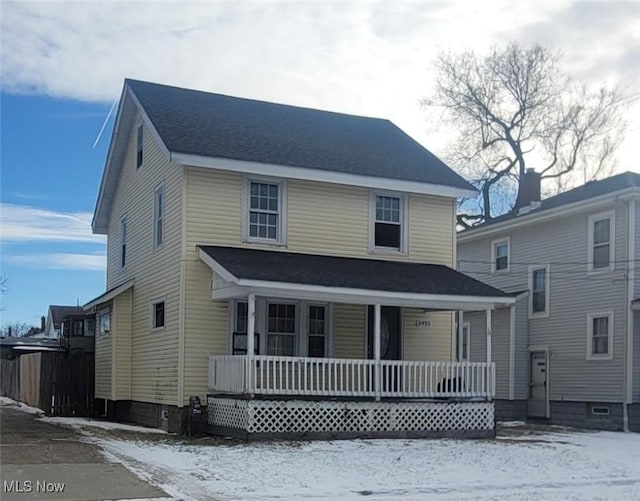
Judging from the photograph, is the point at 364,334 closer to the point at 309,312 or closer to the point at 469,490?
the point at 309,312

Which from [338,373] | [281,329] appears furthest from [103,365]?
[338,373]

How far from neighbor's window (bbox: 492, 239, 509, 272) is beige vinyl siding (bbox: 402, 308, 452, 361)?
7085 millimetres

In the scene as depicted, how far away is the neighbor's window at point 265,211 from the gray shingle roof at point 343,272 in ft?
1.73

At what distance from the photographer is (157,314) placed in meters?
20.2

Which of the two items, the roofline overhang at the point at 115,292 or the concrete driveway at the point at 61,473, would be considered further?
the roofline overhang at the point at 115,292

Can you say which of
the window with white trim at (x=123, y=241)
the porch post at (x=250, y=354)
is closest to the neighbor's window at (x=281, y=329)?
the porch post at (x=250, y=354)

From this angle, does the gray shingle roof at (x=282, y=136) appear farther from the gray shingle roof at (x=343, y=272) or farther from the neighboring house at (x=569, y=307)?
the neighboring house at (x=569, y=307)

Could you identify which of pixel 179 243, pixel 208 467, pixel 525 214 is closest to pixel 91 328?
pixel 179 243

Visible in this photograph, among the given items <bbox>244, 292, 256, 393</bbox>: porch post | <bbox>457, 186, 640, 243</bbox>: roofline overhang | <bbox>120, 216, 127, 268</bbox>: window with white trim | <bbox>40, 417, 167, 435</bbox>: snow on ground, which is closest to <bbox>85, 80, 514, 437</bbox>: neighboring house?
<bbox>244, 292, 256, 393</bbox>: porch post

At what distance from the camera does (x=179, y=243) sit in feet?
60.6

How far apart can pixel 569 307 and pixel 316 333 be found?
8745 millimetres

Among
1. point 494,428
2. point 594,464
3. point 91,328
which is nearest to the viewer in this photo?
point 594,464

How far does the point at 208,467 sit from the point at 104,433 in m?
5.70

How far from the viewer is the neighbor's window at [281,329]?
751 inches
